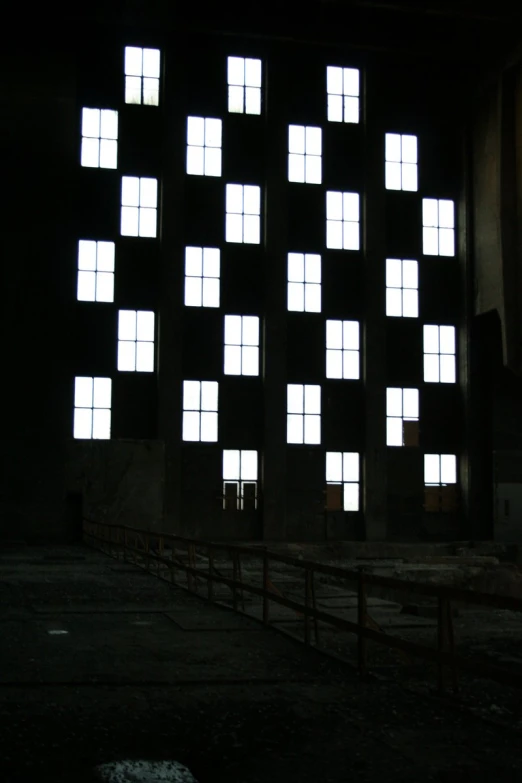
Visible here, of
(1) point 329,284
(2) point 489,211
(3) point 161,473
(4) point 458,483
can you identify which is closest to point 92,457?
(3) point 161,473

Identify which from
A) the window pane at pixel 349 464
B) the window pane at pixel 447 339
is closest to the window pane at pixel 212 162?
the window pane at pixel 447 339

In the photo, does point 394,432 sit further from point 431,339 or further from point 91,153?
point 91,153

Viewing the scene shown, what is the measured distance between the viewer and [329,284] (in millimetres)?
40906

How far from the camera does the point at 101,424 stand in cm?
3819

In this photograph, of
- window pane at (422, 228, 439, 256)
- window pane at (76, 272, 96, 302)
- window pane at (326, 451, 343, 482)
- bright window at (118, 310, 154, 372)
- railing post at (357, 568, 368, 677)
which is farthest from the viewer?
window pane at (422, 228, 439, 256)

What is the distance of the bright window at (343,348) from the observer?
133ft

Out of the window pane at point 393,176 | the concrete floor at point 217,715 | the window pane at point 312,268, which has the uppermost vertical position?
the window pane at point 393,176

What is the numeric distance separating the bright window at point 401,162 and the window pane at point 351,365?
24.6 feet

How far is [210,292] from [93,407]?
22.1 ft

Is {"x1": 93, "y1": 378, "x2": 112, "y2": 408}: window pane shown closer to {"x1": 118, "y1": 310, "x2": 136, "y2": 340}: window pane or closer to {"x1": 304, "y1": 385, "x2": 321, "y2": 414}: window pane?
{"x1": 118, "y1": 310, "x2": 136, "y2": 340}: window pane

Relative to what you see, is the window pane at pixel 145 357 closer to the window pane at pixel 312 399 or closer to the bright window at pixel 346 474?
the window pane at pixel 312 399

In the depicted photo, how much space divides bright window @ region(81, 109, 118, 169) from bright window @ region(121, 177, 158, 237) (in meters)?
1.10

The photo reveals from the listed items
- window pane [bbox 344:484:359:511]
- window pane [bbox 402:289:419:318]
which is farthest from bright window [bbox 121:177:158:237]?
window pane [bbox 344:484:359:511]

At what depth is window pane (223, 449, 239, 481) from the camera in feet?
129
